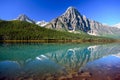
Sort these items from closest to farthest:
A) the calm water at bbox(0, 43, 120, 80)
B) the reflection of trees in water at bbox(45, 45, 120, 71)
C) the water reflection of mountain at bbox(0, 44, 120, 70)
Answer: the calm water at bbox(0, 43, 120, 80), the reflection of trees in water at bbox(45, 45, 120, 71), the water reflection of mountain at bbox(0, 44, 120, 70)

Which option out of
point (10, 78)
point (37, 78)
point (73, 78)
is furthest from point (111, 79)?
point (10, 78)

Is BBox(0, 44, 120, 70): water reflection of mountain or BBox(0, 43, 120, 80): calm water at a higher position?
BBox(0, 43, 120, 80): calm water

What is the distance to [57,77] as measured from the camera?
79.9 ft

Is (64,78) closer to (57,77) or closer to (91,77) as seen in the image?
(57,77)

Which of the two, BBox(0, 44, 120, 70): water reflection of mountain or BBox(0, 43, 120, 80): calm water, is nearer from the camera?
BBox(0, 43, 120, 80): calm water

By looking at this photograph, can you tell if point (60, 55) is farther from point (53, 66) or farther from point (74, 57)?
point (53, 66)

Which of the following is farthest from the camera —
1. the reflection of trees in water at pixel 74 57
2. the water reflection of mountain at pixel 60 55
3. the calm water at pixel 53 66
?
the water reflection of mountain at pixel 60 55

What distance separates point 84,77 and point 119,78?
4.40m

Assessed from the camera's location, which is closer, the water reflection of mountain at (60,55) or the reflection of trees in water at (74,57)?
the reflection of trees in water at (74,57)

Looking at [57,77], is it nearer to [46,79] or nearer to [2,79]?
[46,79]

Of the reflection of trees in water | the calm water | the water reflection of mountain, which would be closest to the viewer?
the calm water

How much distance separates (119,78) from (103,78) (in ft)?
6.83

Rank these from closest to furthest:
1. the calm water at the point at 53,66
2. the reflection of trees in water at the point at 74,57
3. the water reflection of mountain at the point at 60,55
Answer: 1. the calm water at the point at 53,66
2. the reflection of trees in water at the point at 74,57
3. the water reflection of mountain at the point at 60,55

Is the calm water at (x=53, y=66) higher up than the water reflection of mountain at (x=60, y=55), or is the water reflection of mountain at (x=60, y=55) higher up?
the calm water at (x=53, y=66)
